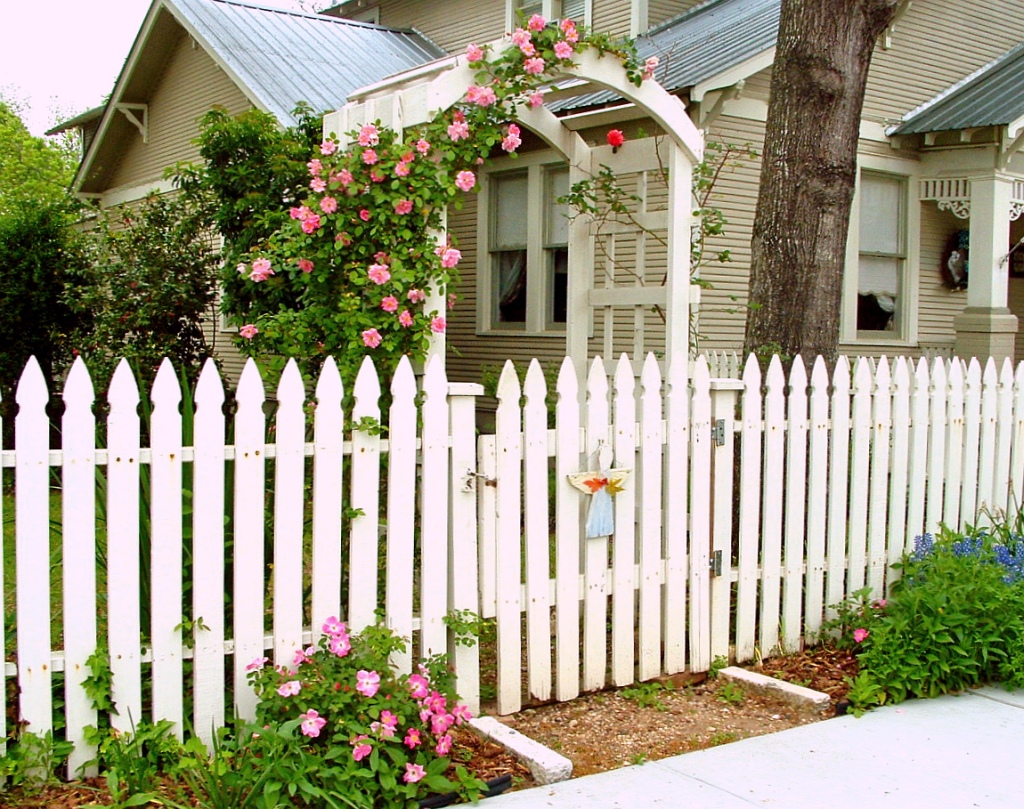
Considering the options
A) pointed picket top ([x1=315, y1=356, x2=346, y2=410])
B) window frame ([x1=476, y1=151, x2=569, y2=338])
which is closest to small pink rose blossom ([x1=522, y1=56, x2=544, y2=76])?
pointed picket top ([x1=315, y1=356, x2=346, y2=410])

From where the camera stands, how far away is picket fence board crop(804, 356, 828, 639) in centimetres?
539

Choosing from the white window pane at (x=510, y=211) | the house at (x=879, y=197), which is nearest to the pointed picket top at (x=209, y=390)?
the house at (x=879, y=197)

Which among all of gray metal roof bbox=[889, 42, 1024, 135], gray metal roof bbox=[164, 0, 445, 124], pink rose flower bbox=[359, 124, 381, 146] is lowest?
pink rose flower bbox=[359, 124, 381, 146]

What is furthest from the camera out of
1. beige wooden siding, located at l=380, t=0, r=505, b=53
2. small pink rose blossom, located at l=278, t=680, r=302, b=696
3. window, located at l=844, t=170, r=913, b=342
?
beige wooden siding, located at l=380, t=0, r=505, b=53

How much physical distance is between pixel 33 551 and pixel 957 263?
37.5ft

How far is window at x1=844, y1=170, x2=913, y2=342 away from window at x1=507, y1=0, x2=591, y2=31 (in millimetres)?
3975

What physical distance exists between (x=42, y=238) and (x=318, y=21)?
18.1 feet

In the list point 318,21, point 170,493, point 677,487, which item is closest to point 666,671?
point 677,487

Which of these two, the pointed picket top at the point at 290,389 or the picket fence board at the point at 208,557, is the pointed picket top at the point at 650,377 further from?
the picket fence board at the point at 208,557

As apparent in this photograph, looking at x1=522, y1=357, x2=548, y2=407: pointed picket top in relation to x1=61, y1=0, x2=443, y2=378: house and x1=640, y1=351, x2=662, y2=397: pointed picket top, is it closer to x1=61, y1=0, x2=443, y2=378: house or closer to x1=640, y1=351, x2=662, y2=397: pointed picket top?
x1=640, y1=351, x2=662, y2=397: pointed picket top

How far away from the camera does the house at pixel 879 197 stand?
36.0 feet

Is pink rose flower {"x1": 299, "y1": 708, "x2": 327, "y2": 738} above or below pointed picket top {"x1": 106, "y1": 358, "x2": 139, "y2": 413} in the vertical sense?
below

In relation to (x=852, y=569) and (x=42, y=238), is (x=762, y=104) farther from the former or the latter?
(x=42, y=238)

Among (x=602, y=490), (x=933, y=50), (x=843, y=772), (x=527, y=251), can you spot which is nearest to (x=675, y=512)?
(x=602, y=490)
